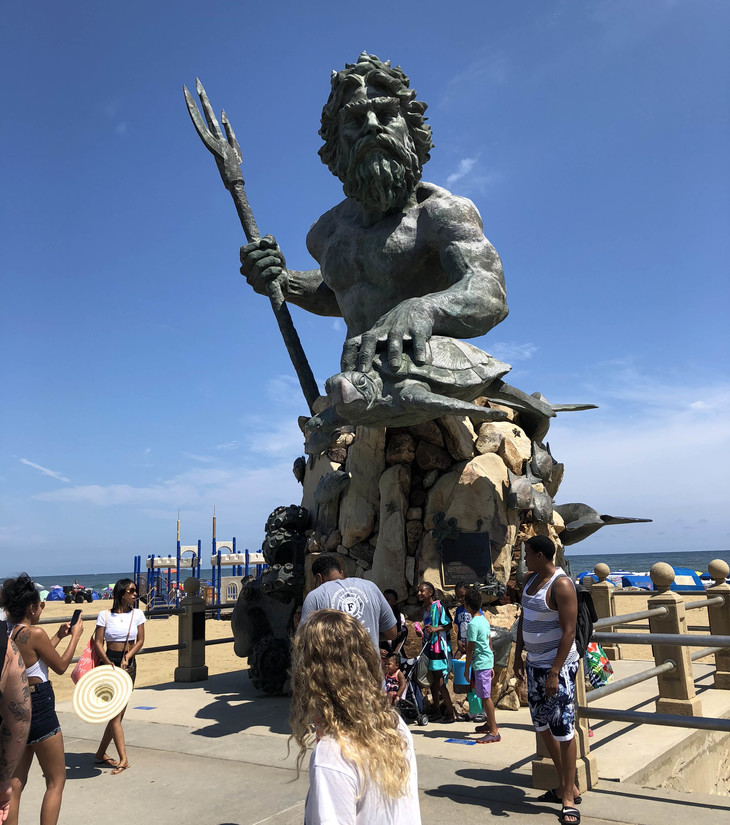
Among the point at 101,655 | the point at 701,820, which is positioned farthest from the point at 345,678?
the point at 101,655

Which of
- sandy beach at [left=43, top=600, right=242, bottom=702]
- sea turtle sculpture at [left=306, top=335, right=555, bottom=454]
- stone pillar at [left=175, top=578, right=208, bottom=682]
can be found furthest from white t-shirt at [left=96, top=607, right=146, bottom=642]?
stone pillar at [left=175, top=578, right=208, bottom=682]

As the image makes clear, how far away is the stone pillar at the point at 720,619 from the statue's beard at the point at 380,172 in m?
5.14

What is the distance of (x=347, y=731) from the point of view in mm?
1524

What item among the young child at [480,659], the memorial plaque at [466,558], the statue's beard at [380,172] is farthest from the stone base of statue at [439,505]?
the statue's beard at [380,172]

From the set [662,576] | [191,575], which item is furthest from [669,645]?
[191,575]

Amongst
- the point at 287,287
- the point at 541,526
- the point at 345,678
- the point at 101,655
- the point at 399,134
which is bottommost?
the point at 101,655

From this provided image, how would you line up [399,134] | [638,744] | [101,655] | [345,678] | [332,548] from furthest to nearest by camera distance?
1. [332,548]
2. [399,134]
3. [638,744]
4. [101,655]
5. [345,678]

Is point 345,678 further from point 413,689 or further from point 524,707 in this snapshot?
point 524,707

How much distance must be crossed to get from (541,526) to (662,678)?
1.67 m

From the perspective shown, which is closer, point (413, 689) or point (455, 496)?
point (413, 689)

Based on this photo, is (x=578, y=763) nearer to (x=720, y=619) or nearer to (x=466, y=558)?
(x=466, y=558)

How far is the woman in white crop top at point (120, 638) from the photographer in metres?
4.59

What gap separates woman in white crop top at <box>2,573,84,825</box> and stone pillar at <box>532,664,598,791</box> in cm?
248

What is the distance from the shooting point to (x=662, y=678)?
225 inches
